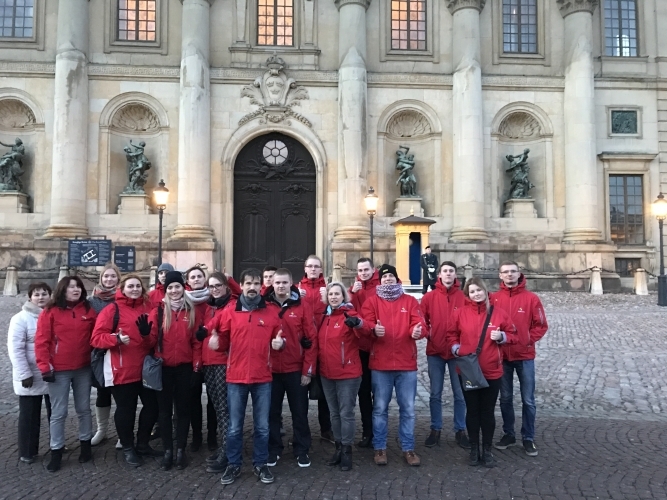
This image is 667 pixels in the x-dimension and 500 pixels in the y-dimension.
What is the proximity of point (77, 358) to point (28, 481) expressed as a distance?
44.2 inches

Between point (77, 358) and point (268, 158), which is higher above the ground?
point (268, 158)

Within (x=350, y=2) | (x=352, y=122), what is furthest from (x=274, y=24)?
(x=352, y=122)

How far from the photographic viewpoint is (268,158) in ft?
82.7

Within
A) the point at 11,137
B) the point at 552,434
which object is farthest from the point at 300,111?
the point at 552,434

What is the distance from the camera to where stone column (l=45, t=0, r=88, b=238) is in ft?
75.3

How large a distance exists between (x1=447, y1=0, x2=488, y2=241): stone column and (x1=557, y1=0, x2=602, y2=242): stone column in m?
3.88

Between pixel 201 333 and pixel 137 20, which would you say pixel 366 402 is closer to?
pixel 201 333

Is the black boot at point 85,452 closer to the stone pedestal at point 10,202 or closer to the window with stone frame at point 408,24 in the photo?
the stone pedestal at point 10,202

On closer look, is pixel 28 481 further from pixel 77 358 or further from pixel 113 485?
pixel 77 358

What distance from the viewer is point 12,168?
2358cm

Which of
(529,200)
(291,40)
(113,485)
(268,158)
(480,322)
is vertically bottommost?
(113,485)

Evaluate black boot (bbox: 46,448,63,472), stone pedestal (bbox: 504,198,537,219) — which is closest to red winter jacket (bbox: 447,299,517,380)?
black boot (bbox: 46,448,63,472)

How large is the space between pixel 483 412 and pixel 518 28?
24839 mm

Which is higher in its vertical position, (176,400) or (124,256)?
(124,256)
